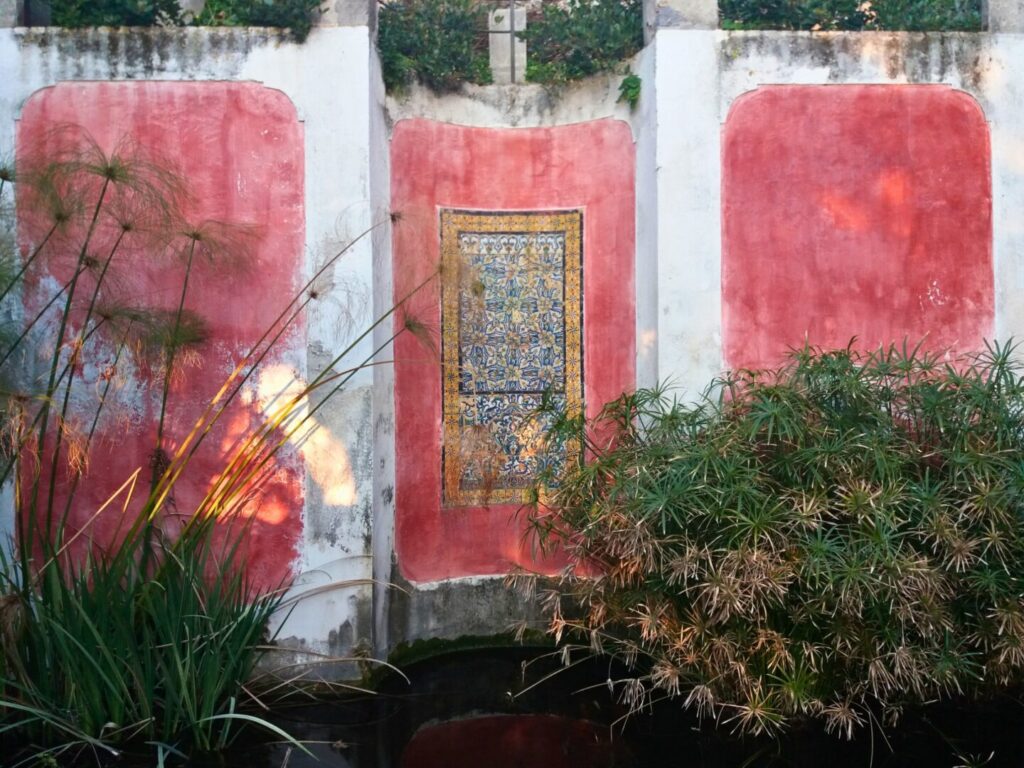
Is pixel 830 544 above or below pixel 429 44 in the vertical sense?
below

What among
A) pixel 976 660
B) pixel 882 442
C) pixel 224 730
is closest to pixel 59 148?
pixel 224 730

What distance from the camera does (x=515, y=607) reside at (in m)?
5.46

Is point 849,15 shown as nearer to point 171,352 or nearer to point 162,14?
point 162,14

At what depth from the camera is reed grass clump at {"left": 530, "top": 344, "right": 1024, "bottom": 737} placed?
375 centimetres

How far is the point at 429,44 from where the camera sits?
17.9ft

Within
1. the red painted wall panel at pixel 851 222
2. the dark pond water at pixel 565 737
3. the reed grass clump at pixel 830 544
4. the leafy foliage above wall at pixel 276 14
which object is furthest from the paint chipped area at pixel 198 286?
the red painted wall panel at pixel 851 222

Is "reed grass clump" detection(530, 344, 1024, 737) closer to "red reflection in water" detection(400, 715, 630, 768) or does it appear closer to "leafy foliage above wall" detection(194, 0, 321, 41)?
"red reflection in water" detection(400, 715, 630, 768)

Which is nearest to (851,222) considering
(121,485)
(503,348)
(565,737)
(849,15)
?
(849,15)

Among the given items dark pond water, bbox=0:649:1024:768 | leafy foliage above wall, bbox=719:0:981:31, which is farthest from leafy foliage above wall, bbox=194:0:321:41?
dark pond water, bbox=0:649:1024:768

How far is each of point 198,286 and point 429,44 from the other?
205 cm

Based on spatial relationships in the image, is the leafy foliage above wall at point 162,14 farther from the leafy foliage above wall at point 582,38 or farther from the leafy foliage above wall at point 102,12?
the leafy foliage above wall at point 582,38

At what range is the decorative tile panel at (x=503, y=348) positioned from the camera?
5.51m

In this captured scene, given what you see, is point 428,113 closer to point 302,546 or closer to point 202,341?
point 202,341

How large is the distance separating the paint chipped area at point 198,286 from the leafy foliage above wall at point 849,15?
277 cm
